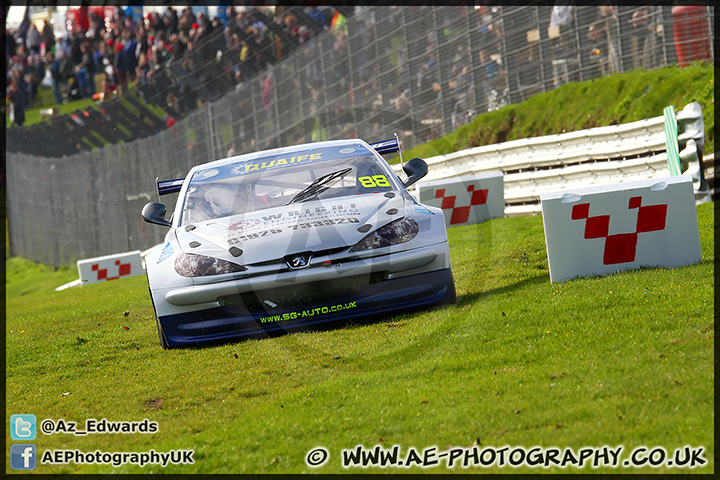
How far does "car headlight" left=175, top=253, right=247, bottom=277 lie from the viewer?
609cm

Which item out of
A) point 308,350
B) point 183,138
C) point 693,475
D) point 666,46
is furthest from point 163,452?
point 183,138

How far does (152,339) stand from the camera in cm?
759

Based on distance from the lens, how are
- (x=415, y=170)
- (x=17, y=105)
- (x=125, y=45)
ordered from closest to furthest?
1. (x=415, y=170)
2. (x=125, y=45)
3. (x=17, y=105)

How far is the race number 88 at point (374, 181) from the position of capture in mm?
7164

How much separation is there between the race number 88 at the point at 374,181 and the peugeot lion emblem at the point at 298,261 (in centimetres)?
131

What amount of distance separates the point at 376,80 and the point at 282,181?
11.2 meters

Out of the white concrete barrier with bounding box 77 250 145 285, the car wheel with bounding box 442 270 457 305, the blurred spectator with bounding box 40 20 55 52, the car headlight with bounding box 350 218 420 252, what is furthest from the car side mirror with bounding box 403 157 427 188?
the blurred spectator with bounding box 40 20 55 52

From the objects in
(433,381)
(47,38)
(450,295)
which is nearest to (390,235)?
(450,295)

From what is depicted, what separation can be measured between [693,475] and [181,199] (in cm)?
534

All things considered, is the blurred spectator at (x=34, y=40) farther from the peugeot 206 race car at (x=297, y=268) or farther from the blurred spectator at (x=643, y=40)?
the peugeot 206 race car at (x=297, y=268)

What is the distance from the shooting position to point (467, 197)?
44.9 ft

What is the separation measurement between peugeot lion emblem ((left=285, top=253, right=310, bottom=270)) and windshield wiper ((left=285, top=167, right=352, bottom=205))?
99 centimetres

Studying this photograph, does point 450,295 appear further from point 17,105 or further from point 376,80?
point 17,105

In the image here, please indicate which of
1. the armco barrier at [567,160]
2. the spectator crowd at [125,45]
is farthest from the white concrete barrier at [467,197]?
the spectator crowd at [125,45]
